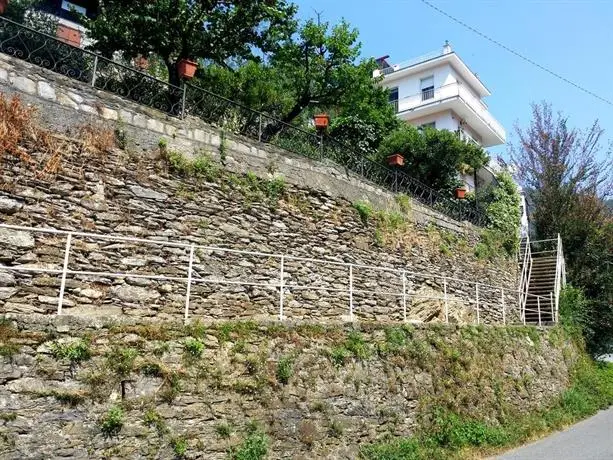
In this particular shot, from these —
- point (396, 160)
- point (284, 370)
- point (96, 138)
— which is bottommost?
point (284, 370)

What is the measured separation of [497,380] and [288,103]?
10.9m

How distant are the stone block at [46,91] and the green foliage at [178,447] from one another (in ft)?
19.3

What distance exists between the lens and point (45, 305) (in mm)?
6746

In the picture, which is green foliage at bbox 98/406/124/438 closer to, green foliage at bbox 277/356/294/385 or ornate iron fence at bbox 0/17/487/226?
green foliage at bbox 277/356/294/385

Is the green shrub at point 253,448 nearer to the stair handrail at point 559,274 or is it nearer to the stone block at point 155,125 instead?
the stone block at point 155,125

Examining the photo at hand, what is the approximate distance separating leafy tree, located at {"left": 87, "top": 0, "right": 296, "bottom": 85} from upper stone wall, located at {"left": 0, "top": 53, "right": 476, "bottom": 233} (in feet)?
9.48

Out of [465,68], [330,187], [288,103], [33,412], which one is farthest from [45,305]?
[465,68]

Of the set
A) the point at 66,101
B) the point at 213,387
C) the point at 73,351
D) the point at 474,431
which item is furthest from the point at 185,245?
the point at 474,431

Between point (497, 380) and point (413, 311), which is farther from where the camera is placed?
point (413, 311)

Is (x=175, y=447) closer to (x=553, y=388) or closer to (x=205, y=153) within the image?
(x=205, y=153)

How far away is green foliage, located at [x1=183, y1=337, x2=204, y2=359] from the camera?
5883mm

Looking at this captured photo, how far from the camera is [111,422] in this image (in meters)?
5.02

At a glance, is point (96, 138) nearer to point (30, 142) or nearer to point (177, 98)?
point (30, 142)

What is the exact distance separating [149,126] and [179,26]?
149 inches
